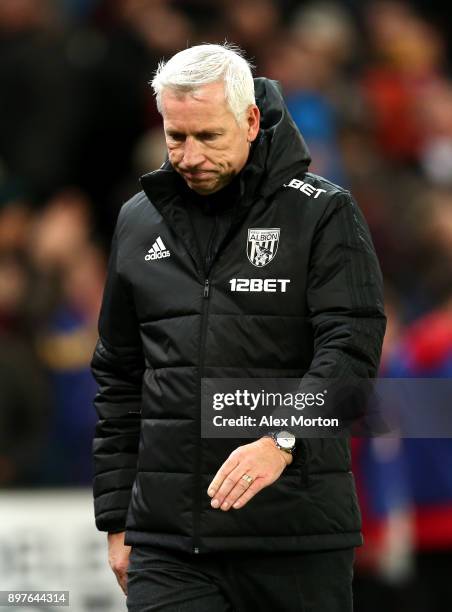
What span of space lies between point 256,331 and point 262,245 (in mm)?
232

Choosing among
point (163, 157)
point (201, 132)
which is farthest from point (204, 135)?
point (163, 157)

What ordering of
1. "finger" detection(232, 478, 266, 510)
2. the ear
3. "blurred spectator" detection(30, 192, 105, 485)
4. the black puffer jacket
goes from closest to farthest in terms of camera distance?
"finger" detection(232, 478, 266, 510) < the black puffer jacket < the ear < "blurred spectator" detection(30, 192, 105, 485)

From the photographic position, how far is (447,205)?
8.16 metres

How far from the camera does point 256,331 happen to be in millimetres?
3768

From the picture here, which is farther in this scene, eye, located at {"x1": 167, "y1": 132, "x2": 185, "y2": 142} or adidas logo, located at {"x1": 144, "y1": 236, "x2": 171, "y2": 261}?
adidas logo, located at {"x1": 144, "y1": 236, "x2": 171, "y2": 261}

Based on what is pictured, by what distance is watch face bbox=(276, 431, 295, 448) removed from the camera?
3570 millimetres

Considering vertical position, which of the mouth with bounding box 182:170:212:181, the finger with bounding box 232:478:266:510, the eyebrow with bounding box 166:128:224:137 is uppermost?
the eyebrow with bounding box 166:128:224:137

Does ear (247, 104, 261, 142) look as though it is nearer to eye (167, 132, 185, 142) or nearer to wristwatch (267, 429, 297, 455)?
eye (167, 132, 185, 142)

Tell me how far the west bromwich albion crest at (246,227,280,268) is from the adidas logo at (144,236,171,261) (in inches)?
9.6

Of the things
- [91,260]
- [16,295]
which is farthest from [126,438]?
[91,260]

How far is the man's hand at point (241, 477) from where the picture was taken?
3.42 m

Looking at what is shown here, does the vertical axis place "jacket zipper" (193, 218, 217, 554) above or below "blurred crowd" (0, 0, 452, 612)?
below

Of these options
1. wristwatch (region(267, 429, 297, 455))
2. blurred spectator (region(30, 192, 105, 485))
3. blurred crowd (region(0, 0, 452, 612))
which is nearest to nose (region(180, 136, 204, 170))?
wristwatch (region(267, 429, 297, 455))

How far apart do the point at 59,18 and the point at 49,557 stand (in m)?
4.45
